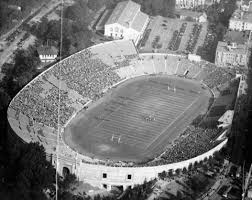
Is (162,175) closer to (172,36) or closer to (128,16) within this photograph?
(172,36)

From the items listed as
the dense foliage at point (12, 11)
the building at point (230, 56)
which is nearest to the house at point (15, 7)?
the dense foliage at point (12, 11)

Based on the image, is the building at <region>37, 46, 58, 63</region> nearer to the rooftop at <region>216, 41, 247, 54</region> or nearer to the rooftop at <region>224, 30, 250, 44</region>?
the rooftop at <region>216, 41, 247, 54</region>

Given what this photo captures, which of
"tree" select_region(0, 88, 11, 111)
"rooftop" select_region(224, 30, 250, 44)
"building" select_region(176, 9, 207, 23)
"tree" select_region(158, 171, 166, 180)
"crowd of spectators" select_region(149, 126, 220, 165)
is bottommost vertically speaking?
"tree" select_region(158, 171, 166, 180)

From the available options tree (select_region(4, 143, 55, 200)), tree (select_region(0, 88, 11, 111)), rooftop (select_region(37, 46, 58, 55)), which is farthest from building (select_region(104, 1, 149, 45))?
tree (select_region(4, 143, 55, 200))

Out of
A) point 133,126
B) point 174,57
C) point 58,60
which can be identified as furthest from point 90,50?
point 133,126

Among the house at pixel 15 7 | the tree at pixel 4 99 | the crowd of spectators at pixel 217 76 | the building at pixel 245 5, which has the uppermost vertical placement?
the building at pixel 245 5

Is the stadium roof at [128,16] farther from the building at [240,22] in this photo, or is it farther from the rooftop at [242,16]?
the rooftop at [242,16]

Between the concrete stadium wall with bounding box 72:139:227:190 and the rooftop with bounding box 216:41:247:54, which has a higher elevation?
the rooftop with bounding box 216:41:247:54
